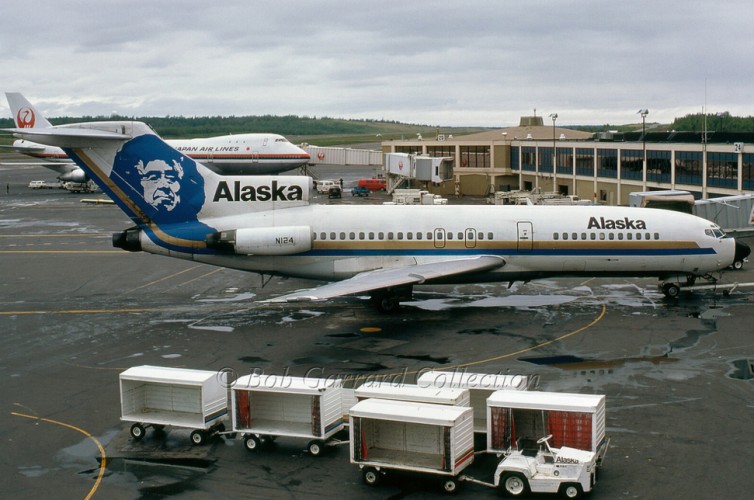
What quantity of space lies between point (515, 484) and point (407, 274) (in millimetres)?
17140

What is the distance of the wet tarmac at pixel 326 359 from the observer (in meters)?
18.8

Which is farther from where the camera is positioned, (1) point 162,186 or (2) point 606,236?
(2) point 606,236

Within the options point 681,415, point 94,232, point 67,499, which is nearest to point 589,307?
point 681,415

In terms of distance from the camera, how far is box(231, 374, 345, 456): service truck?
66.4ft

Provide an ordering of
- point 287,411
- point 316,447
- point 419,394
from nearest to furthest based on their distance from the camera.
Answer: point 419,394
point 316,447
point 287,411

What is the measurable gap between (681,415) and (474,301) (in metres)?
16.7

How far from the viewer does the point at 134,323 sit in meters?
35.0

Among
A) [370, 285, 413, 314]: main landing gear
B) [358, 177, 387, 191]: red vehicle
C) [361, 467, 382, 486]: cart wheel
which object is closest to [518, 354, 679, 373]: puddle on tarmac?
[370, 285, 413, 314]: main landing gear

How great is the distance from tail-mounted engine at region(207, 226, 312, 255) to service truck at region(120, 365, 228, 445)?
45.9 feet

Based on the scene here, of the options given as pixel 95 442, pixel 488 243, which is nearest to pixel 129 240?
pixel 488 243

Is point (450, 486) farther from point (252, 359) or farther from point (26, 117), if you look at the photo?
point (26, 117)

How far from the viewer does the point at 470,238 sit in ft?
119

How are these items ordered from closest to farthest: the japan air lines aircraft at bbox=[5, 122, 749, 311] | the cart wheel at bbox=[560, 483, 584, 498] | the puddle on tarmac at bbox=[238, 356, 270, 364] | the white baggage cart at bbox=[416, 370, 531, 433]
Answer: the cart wheel at bbox=[560, 483, 584, 498]
the white baggage cart at bbox=[416, 370, 531, 433]
the puddle on tarmac at bbox=[238, 356, 270, 364]
the japan air lines aircraft at bbox=[5, 122, 749, 311]

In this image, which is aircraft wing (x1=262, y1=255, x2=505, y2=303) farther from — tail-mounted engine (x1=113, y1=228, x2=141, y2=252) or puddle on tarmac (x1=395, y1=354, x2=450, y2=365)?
tail-mounted engine (x1=113, y1=228, x2=141, y2=252)
